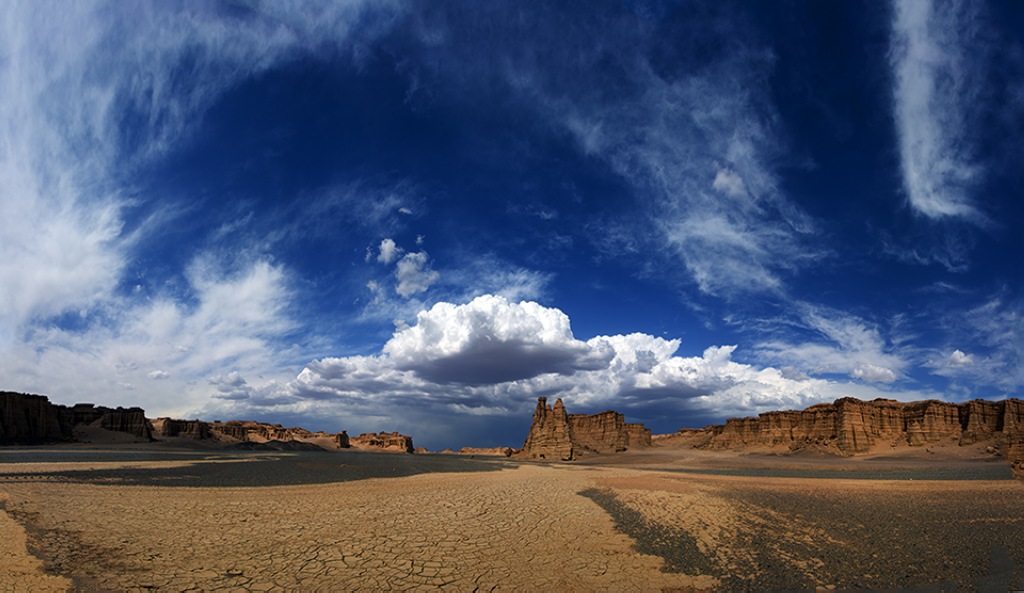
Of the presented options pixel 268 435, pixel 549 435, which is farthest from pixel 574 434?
pixel 268 435

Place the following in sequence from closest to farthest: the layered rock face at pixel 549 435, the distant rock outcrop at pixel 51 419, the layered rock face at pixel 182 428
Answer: the distant rock outcrop at pixel 51 419
the layered rock face at pixel 549 435
the layered rock face at pixel 182 428

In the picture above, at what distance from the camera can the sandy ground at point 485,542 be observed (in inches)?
384

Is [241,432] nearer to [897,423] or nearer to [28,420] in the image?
[28,420]

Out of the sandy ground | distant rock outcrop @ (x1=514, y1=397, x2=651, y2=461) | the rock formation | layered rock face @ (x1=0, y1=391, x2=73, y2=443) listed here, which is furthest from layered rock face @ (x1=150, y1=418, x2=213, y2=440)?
the sandy ground

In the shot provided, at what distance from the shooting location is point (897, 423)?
82125 mm

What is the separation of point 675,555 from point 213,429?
5559 inches

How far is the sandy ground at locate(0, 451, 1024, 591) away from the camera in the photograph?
9.74 metres

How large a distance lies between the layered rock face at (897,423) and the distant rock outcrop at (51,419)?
424 ft

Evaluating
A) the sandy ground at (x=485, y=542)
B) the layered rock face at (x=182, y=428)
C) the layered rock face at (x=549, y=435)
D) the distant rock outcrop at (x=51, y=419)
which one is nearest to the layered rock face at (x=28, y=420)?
the distant rock outcrop at (x=51, y=419)

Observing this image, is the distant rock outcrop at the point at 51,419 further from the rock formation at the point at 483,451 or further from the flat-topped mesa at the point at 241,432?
the rock formation at the point at 483,451

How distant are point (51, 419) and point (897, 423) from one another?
148 m

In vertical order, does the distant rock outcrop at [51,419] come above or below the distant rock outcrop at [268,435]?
above

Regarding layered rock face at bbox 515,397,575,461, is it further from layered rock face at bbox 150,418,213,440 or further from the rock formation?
layered rock face at bbox 150,418,213,440

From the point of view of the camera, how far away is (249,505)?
55.3ft
